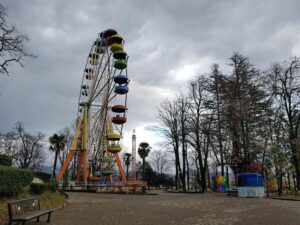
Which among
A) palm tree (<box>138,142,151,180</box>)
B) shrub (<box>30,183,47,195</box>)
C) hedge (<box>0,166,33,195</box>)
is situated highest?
palm tree (<box>138,142,151,180</box>)

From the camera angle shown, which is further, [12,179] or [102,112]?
[102,112]

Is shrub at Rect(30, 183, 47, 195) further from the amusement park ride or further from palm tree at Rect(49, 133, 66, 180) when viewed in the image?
palm tree at Rect(49, 133, 66, 180)

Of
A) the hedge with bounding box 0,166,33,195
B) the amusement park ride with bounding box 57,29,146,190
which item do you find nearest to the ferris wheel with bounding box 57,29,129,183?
the amusement park ride with bounding box 57,29,146,190

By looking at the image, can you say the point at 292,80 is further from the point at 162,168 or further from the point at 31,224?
the point at 162,168

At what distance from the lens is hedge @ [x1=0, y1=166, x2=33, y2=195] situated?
9874mm

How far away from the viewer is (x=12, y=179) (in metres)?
10.4

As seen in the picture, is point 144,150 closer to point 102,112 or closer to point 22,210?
point 102,112

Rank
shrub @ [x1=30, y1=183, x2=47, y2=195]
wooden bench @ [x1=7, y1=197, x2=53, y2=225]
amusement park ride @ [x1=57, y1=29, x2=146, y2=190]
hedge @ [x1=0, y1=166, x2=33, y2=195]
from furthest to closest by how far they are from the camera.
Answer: amusement park ride @ [x1=57, y1=29, x2=146, y2=190]
shrub @ [x1=30, y1=183, x2=47, y2=195]
hedge @ [x1=0, y1=166, x2=33, y2=195]
wooden bench @ [x1=7, y1=197, x2=53, y2=225]

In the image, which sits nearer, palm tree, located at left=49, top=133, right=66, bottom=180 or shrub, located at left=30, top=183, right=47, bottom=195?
shrub, located at left=30, top=183, right=47, bottom=195

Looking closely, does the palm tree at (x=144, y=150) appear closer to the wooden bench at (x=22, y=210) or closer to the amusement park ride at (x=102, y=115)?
the amusement park ride at (x=102, y=115)

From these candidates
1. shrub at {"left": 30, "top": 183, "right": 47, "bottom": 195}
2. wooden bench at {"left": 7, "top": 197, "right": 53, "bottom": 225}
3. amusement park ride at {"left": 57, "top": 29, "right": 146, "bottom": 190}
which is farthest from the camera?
amusement park ride at {"left": 57, "top": 29, "right": 146, "bottom": 190}

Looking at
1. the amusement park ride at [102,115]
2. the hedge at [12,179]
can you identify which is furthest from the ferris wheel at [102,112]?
the hedge at [12,179]

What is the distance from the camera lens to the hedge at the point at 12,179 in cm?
987

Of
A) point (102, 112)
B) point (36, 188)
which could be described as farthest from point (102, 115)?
point (36, 188)
